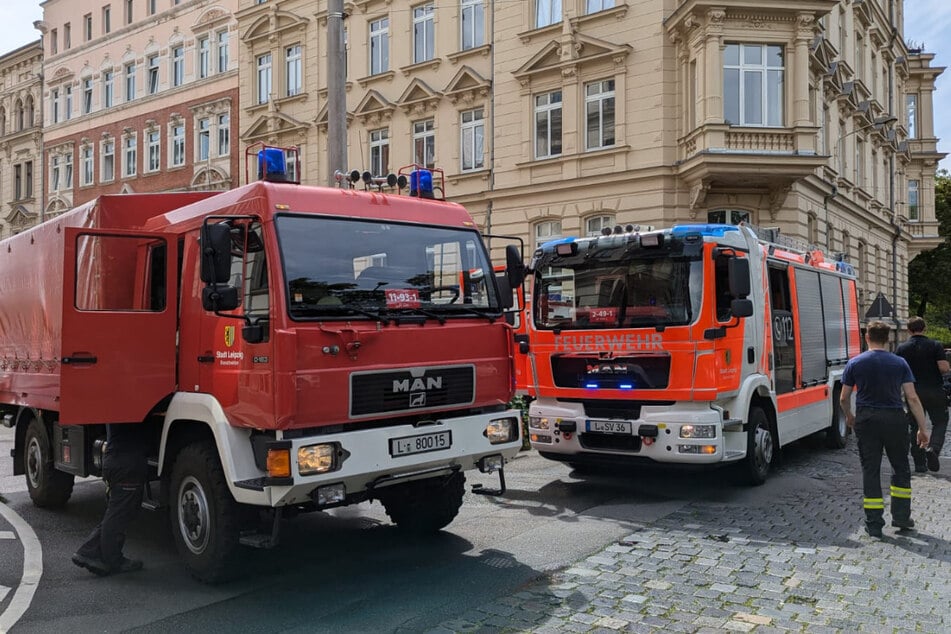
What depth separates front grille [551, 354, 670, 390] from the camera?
8.24 metres

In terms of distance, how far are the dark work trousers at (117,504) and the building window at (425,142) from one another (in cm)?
1920

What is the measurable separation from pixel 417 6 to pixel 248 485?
21.8 m

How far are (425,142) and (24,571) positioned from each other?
65.3 ft

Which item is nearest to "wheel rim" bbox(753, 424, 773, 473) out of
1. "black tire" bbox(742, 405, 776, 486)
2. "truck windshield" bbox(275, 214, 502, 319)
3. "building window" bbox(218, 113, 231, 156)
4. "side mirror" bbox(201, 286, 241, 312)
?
"black tire" bbox(742, 405, 776, 486)

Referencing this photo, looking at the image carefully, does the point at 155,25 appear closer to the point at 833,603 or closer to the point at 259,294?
the point at 259,294

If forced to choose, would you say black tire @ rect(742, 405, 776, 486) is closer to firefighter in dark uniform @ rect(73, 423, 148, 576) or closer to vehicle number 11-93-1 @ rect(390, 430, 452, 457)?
vehicle number 11-93-1 @ rect(390, 430, 452, 457)

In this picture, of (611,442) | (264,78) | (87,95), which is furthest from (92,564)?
(87,95)

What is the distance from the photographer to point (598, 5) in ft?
69.5

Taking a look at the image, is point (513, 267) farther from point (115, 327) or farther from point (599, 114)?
point (599, 114)

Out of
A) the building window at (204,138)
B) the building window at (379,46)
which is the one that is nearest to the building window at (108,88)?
the building window at (204,138)

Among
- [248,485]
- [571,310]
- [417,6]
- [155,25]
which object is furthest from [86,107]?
[248,485]

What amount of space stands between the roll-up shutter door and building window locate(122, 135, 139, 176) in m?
30.7

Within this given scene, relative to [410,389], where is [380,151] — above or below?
above

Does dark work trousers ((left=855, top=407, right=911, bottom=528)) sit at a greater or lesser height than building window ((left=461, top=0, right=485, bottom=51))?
lesser
